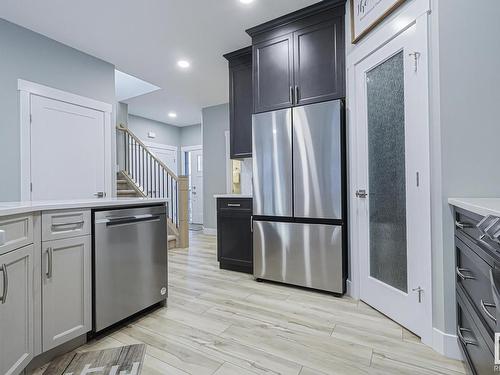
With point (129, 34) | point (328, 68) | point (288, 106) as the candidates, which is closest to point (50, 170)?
point (129, 34)

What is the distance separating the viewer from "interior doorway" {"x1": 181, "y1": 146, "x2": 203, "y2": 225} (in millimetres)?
7266

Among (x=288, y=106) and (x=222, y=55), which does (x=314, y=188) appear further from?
(x=222, y=55)

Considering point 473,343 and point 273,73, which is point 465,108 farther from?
point 273,73

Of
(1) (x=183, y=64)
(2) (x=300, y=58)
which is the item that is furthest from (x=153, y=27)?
(2) (x=300, y=58)

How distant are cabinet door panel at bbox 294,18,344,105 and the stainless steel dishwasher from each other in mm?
1762

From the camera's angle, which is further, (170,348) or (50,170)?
(50,170)

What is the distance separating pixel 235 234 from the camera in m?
3.21

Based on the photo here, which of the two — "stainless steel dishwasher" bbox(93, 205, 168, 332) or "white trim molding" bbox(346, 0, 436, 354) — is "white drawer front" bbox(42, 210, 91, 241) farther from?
"white trim molding" bbox(346, 0, 436, 354)

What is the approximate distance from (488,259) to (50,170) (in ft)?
12.9

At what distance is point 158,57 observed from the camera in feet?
11.8

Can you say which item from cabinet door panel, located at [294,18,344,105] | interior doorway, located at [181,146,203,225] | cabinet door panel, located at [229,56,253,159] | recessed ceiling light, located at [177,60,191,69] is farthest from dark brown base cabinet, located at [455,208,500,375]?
interior doorway, located at [181,146,203,225]

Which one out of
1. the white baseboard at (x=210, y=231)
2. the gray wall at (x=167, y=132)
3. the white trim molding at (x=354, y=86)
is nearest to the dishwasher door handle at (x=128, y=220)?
the white trim molding at (x=354, y=86)

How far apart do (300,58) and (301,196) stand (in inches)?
53.7

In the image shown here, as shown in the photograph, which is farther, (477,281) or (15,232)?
(15,232)
